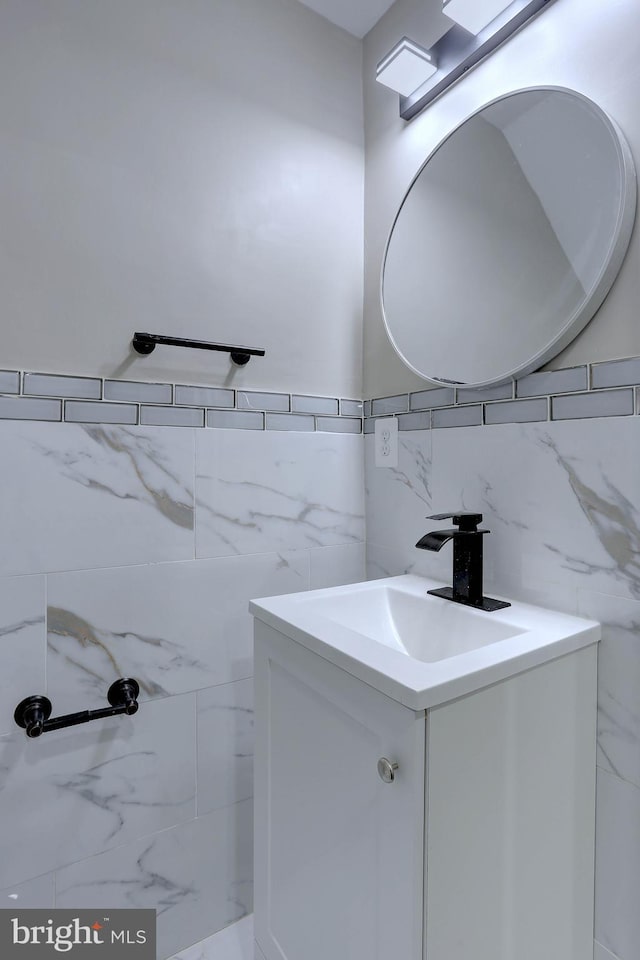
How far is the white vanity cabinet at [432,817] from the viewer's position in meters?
0.67

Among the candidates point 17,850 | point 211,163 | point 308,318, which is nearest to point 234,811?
point 17,850

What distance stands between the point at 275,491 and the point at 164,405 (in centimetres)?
35

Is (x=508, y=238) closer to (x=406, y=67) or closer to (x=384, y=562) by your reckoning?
(x=406, y=67)

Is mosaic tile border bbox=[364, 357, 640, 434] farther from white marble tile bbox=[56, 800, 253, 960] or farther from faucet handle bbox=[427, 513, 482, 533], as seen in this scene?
white marble tile bbox=[56, 800, 253, 960]

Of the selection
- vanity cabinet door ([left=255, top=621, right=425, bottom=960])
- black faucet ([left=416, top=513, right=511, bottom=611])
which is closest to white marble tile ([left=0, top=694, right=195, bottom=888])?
vanity cabinet door ([left=255, top=621, right=425, bottom=960])

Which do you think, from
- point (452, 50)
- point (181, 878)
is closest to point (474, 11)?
point (452, 50)

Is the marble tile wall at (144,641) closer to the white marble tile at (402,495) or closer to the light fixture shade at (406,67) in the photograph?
the white marble tile at (402,495)

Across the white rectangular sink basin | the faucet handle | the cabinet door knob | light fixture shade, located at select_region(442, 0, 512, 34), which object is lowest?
the cabinet door knob

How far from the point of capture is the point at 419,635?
42.7 inches

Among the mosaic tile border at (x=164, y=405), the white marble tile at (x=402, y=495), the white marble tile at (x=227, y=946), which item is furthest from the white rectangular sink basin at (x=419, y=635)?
the white marble tile at (x=227, y=946)

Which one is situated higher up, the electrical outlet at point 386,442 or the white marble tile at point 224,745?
the electrical outlet at point 386,442

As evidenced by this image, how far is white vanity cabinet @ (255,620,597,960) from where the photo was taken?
0.67 meters

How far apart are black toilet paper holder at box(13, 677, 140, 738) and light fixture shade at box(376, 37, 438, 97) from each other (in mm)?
1530

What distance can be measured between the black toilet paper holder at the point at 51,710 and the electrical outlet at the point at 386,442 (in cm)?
82
